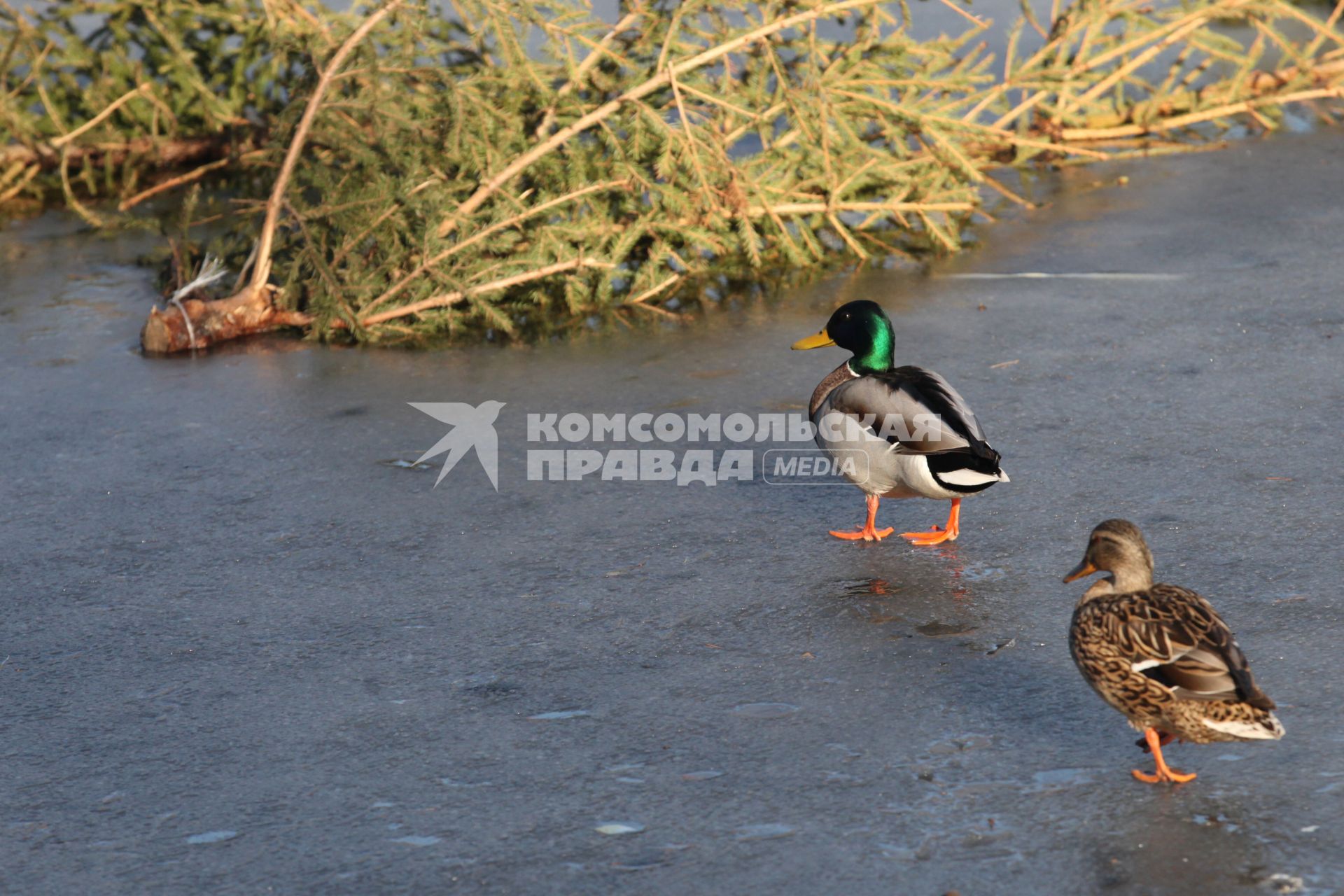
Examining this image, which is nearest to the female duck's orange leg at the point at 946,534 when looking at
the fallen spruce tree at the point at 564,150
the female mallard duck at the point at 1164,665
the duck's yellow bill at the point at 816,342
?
the duck's yellow bill at the point at 816,342

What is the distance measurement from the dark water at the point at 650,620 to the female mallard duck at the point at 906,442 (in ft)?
0.57

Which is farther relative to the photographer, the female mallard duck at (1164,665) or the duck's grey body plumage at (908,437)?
the duck's grey body plumage at (908,437)

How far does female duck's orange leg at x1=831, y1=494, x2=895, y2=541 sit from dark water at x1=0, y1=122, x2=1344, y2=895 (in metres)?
0.04

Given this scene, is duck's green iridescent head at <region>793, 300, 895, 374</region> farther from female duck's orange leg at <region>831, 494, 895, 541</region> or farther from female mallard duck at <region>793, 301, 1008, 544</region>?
female duck's orange leg at <region>831, 494, 895, 541</region>

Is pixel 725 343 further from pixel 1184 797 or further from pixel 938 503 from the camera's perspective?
pixel 1184 797

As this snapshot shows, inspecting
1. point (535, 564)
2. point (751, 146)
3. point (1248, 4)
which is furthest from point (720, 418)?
point (1248, 4)

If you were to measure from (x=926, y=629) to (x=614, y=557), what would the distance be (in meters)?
1.07

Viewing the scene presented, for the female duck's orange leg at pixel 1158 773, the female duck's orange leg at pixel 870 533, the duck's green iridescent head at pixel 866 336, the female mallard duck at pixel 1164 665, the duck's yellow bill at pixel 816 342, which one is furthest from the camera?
the duck's yellow bill at pixel 816 342

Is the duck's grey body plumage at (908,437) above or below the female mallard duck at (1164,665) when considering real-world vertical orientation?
above

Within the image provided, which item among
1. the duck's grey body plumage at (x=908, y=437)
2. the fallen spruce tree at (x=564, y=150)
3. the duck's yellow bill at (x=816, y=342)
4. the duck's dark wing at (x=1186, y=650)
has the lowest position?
the duck's dark wing at (x=1186, y=650)

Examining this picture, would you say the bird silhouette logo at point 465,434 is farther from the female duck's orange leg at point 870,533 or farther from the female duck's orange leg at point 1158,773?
the female duck's orange leg at point 1158,773

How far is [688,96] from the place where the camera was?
7836mm

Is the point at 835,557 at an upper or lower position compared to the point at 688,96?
lower

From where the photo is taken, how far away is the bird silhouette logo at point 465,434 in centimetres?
572
